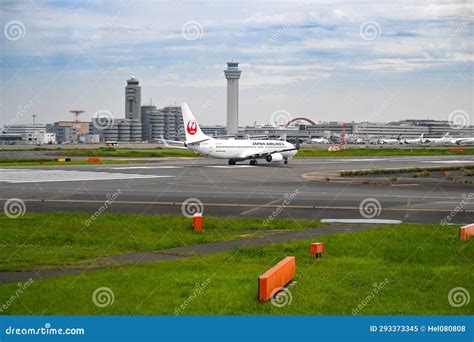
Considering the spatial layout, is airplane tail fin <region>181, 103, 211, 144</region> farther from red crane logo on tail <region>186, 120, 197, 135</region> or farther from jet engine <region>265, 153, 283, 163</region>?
jet engine <region>265, 153, 283, 163</region>

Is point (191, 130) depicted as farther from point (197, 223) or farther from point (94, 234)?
point (94, 234)

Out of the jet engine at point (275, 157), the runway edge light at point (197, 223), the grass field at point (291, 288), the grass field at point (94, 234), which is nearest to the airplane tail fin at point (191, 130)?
the jet engine at point (275, 157)

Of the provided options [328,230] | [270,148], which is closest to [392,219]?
[328,230]

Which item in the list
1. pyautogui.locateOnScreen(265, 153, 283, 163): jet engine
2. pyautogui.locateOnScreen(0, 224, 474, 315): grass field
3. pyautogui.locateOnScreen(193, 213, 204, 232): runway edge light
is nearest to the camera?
pyautogui.locateOnScreen(0, 224, 474, 315): grass field

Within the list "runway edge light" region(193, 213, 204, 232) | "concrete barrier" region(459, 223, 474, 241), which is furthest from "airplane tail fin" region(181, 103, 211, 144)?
"concrete barrier" region(459, 223, 474, 241)

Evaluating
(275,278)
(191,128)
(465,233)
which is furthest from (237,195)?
(191,128)

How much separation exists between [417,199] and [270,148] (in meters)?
48.2

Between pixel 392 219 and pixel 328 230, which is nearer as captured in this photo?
pixel 328 230

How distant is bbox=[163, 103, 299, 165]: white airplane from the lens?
95.8 m

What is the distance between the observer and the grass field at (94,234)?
84.6 feet

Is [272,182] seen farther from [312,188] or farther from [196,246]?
[196,246]

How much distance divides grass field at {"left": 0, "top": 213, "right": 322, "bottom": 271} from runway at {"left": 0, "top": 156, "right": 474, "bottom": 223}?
4.31 metres

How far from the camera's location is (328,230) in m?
33.7

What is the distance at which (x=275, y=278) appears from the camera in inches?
784
